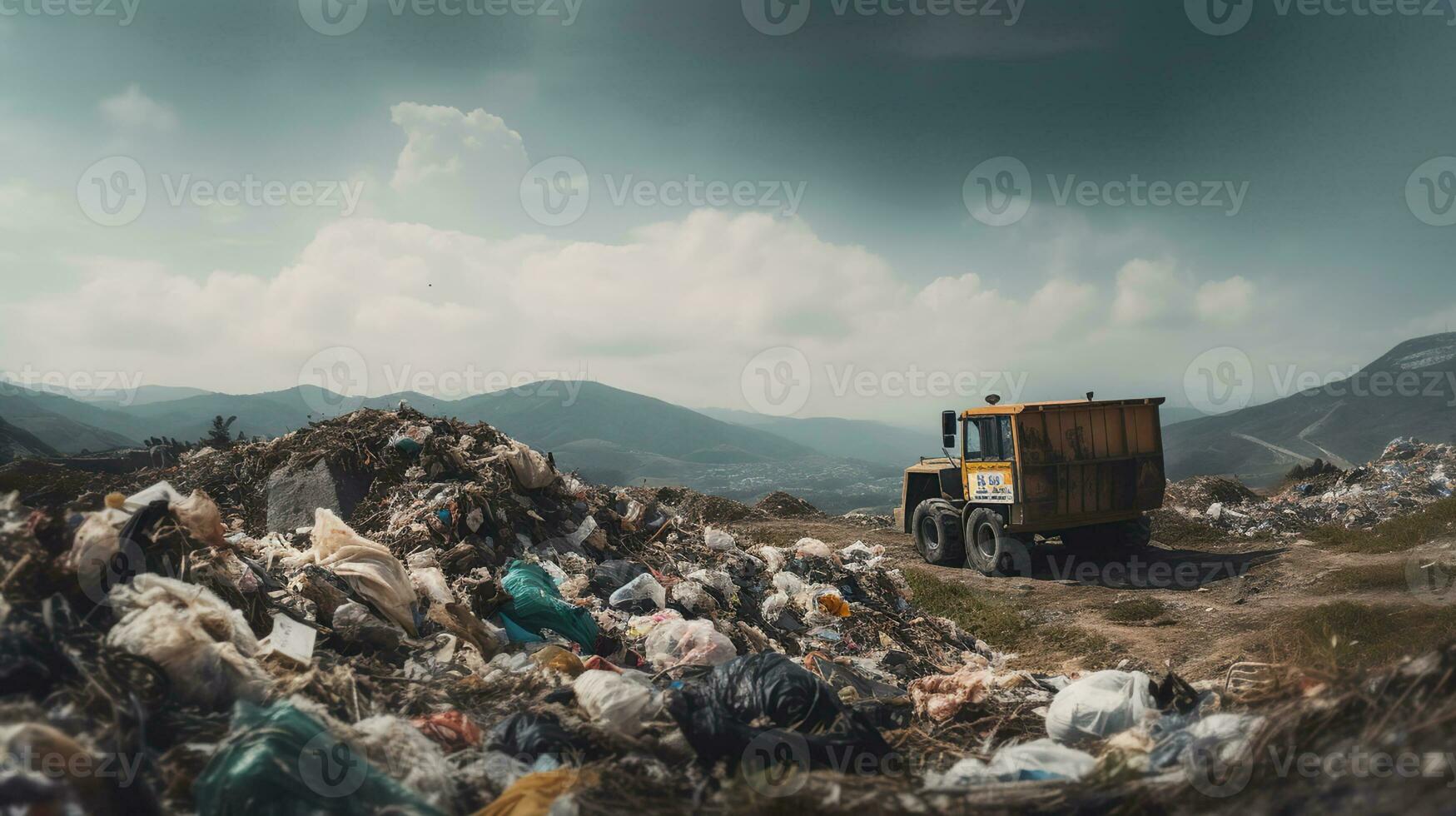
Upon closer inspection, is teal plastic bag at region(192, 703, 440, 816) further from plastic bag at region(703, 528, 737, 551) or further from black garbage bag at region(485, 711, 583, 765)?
plastic bag at region(703, 528, 737, 551)

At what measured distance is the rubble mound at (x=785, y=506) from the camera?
19453 millimetres

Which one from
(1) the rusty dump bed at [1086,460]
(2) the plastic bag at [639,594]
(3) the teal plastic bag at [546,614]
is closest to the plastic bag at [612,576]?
(2) the plastic bag at [639,594]

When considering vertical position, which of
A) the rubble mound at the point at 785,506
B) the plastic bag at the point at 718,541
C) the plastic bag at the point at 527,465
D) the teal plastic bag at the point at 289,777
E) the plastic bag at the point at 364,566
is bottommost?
the rubble mound at the point at 785,506

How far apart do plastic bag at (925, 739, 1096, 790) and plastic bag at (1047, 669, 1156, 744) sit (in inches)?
24.9

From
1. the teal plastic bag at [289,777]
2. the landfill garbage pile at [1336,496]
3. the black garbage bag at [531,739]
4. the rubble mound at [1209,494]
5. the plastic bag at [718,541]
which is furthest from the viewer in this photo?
the rubble mound at [1209,494]

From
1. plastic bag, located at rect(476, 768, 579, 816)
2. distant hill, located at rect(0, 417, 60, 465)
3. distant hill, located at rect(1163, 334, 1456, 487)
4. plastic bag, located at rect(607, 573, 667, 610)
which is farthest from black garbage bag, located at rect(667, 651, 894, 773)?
distant hill, located at rect(1163, 334, 1456, 487)

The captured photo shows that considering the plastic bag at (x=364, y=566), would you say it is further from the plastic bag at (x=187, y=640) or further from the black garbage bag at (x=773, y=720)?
the black garbage bag at (x=773, y=720)

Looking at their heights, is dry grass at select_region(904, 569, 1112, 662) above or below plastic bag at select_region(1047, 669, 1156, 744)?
below

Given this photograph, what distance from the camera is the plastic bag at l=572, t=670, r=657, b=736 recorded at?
9.81 ft

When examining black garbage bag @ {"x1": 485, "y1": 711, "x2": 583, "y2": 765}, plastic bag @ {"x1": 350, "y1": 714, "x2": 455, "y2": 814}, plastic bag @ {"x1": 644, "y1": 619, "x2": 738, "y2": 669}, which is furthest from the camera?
plastic bag @ {"x1": 644, "y1": 619, "x2": 738, "y2": 669}

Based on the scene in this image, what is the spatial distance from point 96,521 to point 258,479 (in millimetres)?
4583

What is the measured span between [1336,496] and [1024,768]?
18.0 m

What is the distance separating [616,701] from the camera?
9.95 feet

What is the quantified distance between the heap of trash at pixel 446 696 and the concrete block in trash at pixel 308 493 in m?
0.97
